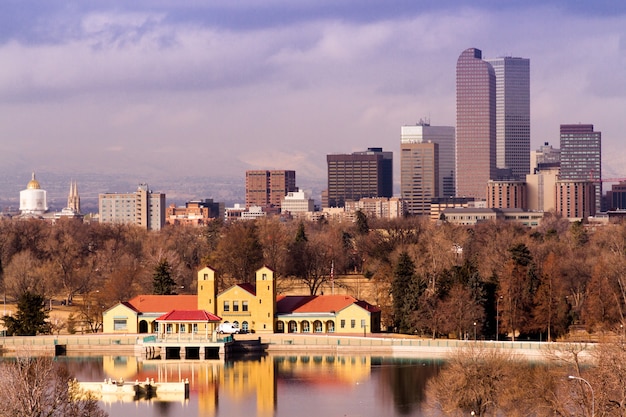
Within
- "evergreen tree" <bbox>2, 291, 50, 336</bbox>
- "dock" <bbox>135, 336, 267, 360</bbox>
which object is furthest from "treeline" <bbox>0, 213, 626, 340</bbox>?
"dock" <bbox>135, 336, 267, 360</bbox>

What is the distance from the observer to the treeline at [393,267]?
93.6 meters

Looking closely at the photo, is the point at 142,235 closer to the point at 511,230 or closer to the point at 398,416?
the point at 511,230

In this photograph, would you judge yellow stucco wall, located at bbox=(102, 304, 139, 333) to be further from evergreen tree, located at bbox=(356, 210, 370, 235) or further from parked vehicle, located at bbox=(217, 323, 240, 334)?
evergreen tree, located at bbox=(356, 210, 370, 235)

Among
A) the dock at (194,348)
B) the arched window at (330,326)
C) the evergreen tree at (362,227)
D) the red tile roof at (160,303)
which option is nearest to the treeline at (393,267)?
the evergreen tree at (362,227)

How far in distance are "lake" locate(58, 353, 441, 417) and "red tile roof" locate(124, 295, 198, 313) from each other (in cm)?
1036

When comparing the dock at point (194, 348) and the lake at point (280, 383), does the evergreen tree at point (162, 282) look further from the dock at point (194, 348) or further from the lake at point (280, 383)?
the lake at point (280, 383)

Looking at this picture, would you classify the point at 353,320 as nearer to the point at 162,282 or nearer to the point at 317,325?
the point at 317,325

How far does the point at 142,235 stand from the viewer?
166500mm

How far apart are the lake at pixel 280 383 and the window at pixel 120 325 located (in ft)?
31.6

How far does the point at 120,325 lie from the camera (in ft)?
328

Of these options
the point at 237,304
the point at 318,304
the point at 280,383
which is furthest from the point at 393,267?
the point at 280,383

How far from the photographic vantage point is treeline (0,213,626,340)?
9362 cm

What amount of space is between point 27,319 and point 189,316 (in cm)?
1053

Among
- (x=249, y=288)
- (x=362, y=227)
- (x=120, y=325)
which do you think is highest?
(x=362, y=227)
